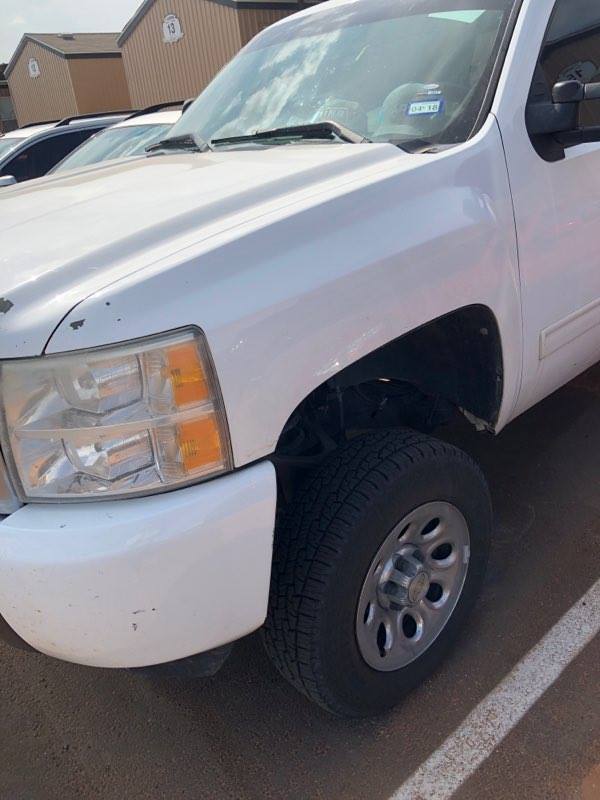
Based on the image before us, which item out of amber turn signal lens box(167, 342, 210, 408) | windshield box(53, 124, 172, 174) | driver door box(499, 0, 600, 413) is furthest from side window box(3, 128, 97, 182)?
amber turn signal lens box(167, 342, 210, 408)

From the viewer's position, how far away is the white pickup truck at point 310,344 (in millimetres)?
1448

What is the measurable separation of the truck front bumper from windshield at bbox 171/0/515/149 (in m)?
1.36

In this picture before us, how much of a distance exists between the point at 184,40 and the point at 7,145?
1230cm

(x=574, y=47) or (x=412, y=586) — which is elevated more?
(x=574, y=47)

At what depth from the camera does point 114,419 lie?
4.74ft

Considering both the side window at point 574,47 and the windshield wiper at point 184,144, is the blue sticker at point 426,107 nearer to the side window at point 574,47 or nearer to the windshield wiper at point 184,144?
the side window at point 574,47

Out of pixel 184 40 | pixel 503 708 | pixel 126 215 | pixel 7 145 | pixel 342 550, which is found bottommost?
pixel 503 708

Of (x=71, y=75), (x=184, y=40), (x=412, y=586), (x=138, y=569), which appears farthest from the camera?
(x=71, y=75)

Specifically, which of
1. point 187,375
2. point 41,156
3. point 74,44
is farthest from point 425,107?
point 74,44

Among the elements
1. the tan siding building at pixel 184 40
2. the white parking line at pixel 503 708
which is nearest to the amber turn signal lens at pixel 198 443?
the white parking line at pixel 503 708

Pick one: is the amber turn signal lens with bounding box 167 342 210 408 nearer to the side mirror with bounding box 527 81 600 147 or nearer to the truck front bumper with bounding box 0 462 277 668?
the truck front bumper with bounding box 0 462 277 668

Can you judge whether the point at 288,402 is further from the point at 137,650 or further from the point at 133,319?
the point at 137,650

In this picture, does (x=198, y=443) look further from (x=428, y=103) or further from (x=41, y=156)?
(x=41, y=156)

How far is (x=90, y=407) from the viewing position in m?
1.44
